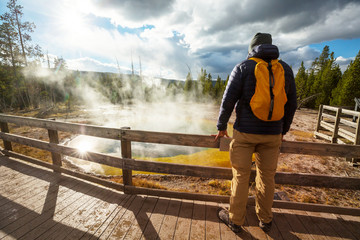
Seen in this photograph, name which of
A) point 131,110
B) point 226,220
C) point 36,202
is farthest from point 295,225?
point 131,110

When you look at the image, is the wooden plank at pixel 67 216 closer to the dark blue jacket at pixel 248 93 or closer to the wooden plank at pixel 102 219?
the wooden plank at pixel 102 219

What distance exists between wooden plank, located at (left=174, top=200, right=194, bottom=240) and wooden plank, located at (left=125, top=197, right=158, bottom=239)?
40 centimetres

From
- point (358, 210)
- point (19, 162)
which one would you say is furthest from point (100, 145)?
point (358, 210)

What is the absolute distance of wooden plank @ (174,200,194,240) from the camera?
207 centimetres

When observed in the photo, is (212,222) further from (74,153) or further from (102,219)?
(74,153)

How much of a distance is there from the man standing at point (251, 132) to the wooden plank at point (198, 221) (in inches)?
15.6

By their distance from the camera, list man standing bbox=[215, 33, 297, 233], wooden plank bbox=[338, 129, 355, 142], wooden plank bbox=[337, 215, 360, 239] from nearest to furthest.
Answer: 1. man standing bbox=[215, 33, 297, 233]
2. wooden plank bbox=[337, 215, 360, 239]
3. wooden plank bbox=[338, 129, 355, 142]

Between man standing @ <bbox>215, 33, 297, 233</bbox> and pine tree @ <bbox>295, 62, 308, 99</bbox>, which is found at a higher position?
pine tree @ <bbox>295, 62, 308, 99</bbox>

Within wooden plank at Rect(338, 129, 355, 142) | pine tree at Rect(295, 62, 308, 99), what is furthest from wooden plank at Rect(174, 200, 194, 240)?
pine tree at Rect(295, 62, 308, 99)

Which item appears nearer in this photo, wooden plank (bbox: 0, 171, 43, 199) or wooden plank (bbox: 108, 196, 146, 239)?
wooden plank (bbox: 108, 196, 146, 239)

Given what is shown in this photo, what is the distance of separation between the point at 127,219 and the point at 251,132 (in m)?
2.16

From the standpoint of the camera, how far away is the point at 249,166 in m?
1.96

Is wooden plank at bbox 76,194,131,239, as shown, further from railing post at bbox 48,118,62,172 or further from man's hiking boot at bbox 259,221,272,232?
man's hiking boot at bbox 259,221,272,232

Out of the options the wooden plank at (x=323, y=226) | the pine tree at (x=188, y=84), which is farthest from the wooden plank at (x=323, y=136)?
the pine tree at (x=188, y=84)
